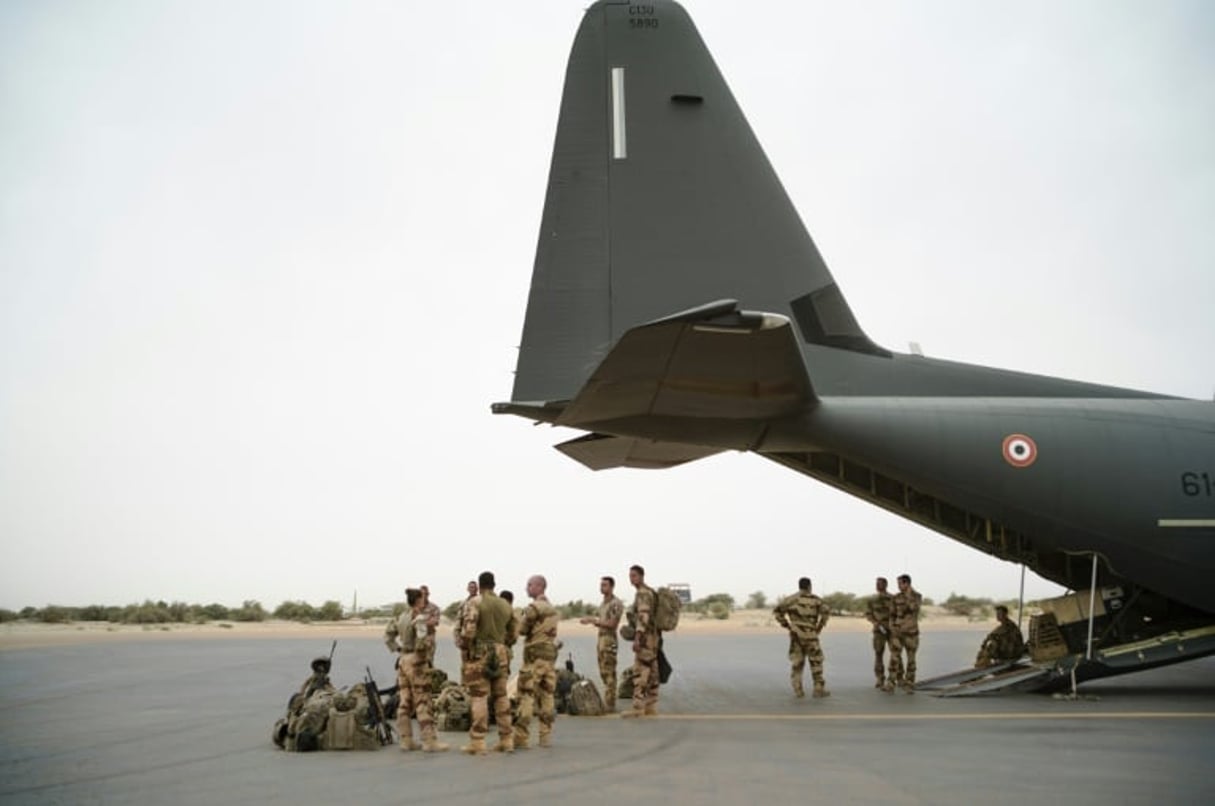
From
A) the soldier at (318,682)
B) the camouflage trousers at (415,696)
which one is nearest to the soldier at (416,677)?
the camouflage trousers at (415,696)

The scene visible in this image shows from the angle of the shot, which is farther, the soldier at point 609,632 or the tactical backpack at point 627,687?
the tactical backpack at point 627,687

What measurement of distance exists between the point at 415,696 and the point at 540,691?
114 centimetres

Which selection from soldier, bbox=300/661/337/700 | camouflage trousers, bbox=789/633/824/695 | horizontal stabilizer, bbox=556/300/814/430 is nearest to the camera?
horizontal stabilizer, bbox=556/300/814/430

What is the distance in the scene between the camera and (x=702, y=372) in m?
10.1

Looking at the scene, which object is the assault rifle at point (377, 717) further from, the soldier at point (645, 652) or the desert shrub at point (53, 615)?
the desert shrub at point (53, 615)

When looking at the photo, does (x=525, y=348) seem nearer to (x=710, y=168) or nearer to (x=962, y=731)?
(x=710, y=168)

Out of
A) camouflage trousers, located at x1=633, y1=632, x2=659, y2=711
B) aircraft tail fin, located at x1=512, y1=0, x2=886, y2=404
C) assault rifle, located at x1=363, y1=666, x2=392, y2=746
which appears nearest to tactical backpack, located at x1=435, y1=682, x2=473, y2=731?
assault rifle, located at x1=363, y1=666, x2=392, y2=746

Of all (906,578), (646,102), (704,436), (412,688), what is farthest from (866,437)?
(412,688)

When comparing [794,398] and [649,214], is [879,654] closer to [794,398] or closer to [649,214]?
[794,398]

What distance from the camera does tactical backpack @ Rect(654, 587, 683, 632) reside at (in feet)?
38.5

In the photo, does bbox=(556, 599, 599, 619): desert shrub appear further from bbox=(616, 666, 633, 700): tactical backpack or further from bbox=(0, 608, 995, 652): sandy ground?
bbox=(616, 666, 633, 700): tactical backpack

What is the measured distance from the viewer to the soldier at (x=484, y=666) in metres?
8.67

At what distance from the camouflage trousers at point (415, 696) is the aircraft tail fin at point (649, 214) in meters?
3.57

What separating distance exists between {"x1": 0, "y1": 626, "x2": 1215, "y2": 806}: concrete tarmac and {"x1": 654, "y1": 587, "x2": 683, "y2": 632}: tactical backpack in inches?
40.0
